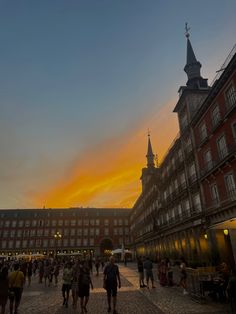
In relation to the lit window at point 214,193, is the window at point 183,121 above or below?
above

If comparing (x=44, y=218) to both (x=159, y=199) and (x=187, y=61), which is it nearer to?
(x=159, y=199)

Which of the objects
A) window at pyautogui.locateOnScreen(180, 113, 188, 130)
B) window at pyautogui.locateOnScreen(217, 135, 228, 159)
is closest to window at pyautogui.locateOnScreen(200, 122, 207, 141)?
window at pyautogui.locateOnScreen(217, 135, 228, 159)

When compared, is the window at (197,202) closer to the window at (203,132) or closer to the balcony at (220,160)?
the balcony at (220,160)

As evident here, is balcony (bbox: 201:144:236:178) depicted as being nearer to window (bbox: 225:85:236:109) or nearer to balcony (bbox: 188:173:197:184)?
balcony (bbox: 188:173:197:184)

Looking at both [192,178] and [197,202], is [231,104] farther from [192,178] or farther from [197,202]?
[197,202]

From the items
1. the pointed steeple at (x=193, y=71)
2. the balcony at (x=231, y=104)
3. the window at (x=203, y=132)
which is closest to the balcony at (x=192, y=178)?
the window at (x=203, y=132)

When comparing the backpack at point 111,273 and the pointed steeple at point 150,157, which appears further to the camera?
the pointed steeple at point 150,157

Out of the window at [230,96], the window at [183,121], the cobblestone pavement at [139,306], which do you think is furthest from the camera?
the window at [183,121]

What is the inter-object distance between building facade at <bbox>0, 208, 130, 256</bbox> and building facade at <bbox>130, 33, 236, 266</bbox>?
150 feet

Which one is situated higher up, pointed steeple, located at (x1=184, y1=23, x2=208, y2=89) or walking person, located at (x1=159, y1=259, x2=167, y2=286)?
pointed steeple, located at (x1=184, y1=23, x2=208, y2=89)

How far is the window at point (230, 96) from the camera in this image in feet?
60.8

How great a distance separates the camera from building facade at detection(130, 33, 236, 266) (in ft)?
64.3

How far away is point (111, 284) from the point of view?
29.3 feet

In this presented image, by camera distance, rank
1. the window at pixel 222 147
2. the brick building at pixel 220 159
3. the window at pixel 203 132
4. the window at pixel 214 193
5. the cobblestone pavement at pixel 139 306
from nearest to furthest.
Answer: the cobblestone pavement at pixel 139 306 < the brick building at pixel 220 159 < the window at pixel 222 147 < the window at pixel 214 193 < the window at pixel 203 132
